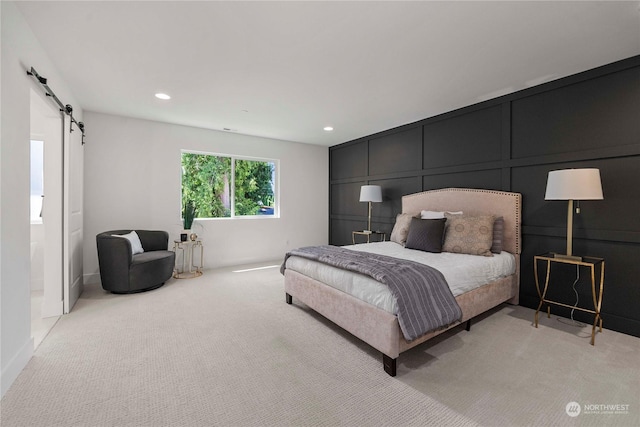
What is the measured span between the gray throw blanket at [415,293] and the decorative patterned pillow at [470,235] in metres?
1.07

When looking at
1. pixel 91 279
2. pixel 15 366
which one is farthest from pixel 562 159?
pixel 91 279

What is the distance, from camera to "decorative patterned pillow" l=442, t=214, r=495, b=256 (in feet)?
10.1

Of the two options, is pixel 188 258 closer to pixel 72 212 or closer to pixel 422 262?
pixel 72 212

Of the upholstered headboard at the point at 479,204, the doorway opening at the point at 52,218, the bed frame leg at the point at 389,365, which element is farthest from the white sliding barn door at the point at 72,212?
the upholstered headboard at the point at 479,204

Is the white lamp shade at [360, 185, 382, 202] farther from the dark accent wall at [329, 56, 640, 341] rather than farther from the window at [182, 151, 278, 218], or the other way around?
the window at [182, 151, 278, 218]

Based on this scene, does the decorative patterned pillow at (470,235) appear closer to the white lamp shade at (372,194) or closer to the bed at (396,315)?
the bed at (396,315)

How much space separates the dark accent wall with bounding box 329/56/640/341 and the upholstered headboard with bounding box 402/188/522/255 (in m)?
0.10

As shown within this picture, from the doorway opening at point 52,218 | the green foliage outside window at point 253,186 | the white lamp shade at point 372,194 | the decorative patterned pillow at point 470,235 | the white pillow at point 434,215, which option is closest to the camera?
the doorway opening at point 52,218

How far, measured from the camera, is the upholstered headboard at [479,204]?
325 centimetres

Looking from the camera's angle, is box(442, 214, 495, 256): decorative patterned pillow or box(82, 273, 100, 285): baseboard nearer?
box(442, 214, 495, 256): decorative patterned pillow

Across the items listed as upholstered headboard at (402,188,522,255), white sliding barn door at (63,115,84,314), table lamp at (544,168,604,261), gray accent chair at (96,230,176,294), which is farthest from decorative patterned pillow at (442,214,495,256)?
white sliding barn door at (63,115,84,314)

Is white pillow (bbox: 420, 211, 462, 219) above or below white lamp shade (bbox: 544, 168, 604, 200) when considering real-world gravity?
below

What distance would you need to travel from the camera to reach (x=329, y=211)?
6.48 m

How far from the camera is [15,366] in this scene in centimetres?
184
